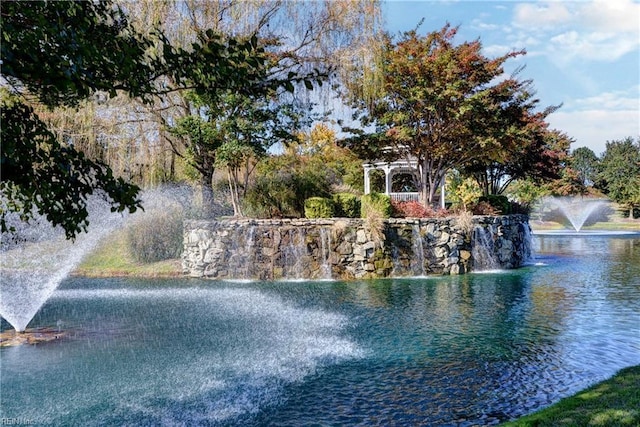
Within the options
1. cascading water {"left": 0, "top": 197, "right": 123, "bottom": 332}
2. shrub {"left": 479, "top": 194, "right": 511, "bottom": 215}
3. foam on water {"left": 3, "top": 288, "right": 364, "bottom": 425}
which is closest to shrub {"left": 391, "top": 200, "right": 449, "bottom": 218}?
shrub {"left": 479, "top": 194, "right": 511, "bottom": 215}

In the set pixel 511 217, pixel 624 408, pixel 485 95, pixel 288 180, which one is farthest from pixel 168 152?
pixel 624 408

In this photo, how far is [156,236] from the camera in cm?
1596

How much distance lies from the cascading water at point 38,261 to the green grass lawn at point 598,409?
654 cm

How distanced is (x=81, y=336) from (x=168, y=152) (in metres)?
10.9

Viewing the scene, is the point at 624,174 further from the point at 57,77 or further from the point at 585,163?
the point at 57,77

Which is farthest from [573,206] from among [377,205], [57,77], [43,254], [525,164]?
[57,77]

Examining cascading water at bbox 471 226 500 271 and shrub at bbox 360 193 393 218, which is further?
cascading water at bbox 471 226 500 271

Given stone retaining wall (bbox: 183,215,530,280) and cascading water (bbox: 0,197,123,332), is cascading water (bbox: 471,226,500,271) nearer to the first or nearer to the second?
stone retaining wall (bbox: 183,215,530,280)

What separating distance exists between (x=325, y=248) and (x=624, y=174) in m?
41.4

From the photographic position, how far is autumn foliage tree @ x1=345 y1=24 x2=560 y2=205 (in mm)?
16047

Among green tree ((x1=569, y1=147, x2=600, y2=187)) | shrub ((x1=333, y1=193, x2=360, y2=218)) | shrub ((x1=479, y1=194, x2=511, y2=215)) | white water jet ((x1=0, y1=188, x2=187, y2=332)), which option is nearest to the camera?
white water jet ((x1=0, y1=188, x2=187, y2=332))

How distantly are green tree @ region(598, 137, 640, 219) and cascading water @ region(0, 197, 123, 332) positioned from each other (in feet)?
127

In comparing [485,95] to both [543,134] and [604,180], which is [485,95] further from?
[604,180]

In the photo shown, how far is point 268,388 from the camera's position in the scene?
547cm
